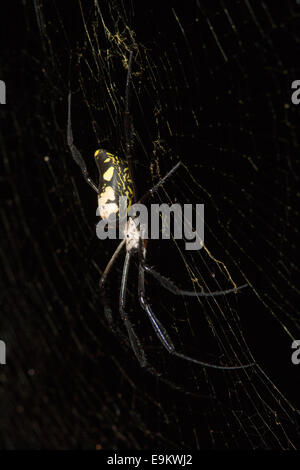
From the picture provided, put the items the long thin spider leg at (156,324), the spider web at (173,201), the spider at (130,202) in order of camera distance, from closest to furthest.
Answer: the spider web at (173,201) → the spider at (130,202) → the long thin spider leg at (156,324)

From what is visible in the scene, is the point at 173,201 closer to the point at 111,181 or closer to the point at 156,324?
the point at 111,181

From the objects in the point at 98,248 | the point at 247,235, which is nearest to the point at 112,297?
A: the point at 98,248

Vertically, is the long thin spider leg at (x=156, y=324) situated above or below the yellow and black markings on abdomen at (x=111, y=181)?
below

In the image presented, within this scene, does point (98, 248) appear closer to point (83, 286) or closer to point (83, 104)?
point (83, 286)

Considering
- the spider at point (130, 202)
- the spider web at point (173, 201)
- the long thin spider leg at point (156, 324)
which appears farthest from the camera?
the long thin spider leg at point (156, 324)

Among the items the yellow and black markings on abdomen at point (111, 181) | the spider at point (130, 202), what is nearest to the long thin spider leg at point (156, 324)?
the spider at point (130, 202)

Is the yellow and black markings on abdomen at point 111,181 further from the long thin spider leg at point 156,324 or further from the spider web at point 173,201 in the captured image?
the long thin spider leg at point 156,324

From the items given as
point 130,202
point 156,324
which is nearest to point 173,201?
point 130,202
